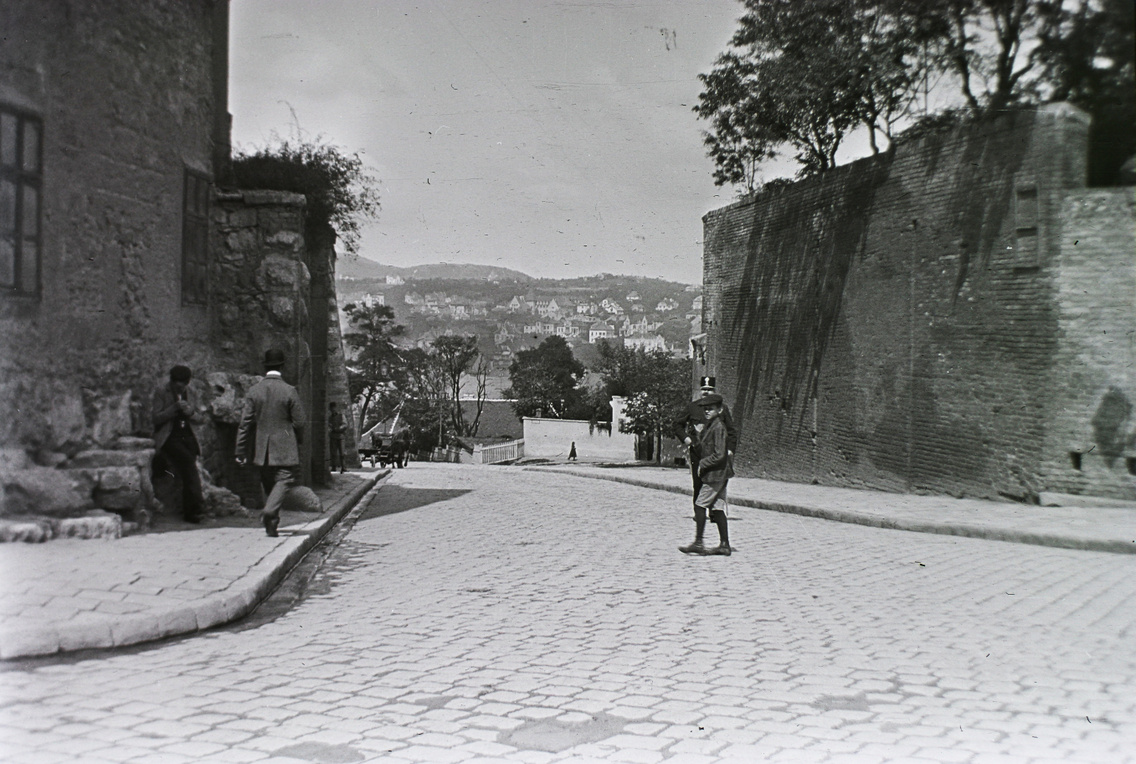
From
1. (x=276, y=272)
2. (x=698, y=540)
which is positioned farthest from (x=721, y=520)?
(x=276, y=272)

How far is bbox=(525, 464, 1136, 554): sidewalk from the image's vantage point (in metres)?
11.0

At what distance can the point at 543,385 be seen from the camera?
85375mm

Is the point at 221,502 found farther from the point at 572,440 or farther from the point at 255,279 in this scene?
the point at 572,440

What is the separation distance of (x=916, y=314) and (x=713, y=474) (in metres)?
8.75

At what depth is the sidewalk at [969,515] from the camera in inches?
432

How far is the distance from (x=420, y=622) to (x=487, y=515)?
712 centimetres

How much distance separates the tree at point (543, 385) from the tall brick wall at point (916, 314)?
62.0 metres

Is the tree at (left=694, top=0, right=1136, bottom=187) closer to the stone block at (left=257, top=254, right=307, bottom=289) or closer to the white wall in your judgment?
the stone block at (left=257, top=254, right=307, bottom=289)

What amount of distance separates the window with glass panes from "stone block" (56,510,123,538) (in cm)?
207

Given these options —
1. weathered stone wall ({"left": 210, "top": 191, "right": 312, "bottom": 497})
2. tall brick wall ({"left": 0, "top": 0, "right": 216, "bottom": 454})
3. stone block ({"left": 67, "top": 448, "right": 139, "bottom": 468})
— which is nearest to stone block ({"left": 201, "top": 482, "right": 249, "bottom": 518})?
tall brick wall ({"left": 0, "top": 0, "right": 216, "bottom": 454})

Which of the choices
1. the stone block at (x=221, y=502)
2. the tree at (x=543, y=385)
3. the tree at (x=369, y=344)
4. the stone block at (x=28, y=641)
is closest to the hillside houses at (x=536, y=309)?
the tree at (x=543, y=385)

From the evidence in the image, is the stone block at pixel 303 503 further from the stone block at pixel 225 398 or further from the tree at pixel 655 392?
the tree at pixel 655 392

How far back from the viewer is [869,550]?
1048 cm

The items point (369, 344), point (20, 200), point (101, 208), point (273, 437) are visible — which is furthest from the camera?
point (369, 344)
